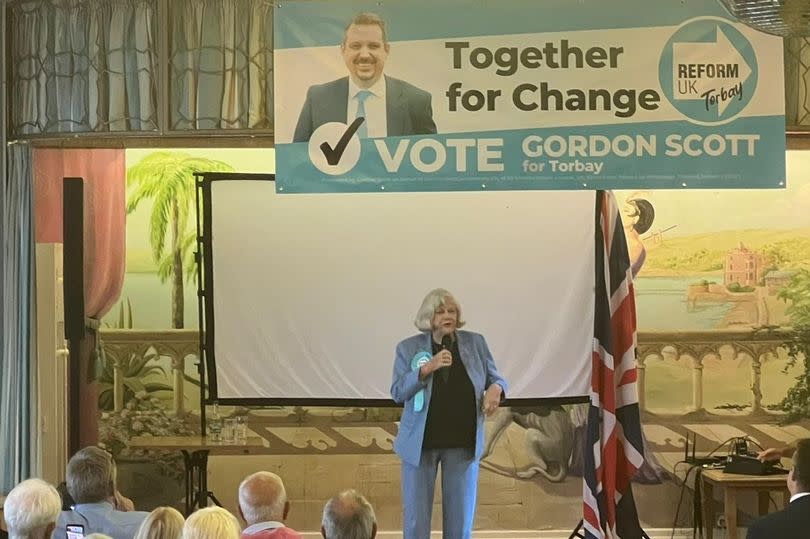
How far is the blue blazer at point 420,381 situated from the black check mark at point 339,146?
117cm

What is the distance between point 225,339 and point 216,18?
6.01 ft

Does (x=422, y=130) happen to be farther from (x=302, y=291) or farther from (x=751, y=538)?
(x=751, y=538)

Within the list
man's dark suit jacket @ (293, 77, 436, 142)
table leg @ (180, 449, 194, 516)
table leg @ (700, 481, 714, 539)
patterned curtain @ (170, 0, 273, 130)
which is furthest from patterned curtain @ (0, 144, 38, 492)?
table leg @ (700, 481, 714, 539)

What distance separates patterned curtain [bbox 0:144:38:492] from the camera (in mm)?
6574

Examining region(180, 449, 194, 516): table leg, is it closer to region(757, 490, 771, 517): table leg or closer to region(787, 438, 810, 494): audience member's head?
region(757, 490, 771, 517): table leg

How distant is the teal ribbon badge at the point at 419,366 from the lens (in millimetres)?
6715

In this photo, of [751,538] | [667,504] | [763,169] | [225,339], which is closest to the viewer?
[751,538]

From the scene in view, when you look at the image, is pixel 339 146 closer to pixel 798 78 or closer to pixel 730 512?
pixel 798 78

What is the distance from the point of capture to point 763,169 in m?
6.27

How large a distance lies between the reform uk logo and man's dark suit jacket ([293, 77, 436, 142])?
3.97 feet

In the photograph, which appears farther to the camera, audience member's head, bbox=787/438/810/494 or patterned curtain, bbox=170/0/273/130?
patterned curtain, bbox=170/0/273/130

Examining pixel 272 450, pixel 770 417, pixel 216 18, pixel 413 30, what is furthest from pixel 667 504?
pixel 216 18

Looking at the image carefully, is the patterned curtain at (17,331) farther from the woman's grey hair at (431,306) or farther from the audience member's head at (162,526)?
the audience member's head at (162,526)

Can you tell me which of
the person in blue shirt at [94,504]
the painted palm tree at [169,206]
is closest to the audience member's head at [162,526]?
the person in blue shirt at [94,504]
